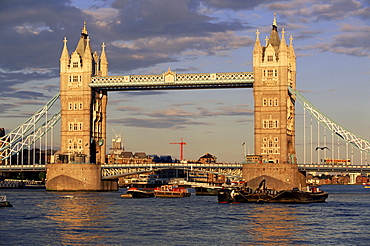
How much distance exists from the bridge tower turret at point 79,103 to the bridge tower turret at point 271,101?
3738cm

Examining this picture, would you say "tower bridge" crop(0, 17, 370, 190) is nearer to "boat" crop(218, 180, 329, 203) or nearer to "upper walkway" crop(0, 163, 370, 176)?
"upper walkway" crop(0, 163, 370, 176)

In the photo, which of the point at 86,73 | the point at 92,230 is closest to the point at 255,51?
the point at 86,73

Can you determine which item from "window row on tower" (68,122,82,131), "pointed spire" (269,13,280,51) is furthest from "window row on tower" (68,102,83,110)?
"pointed spire" (269,13,280,51)

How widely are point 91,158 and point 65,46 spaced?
2624 centimetres

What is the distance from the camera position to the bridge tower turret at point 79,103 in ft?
522

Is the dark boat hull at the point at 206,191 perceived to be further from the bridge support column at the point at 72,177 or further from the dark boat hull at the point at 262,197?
the dark boat hull at the point at 262,197

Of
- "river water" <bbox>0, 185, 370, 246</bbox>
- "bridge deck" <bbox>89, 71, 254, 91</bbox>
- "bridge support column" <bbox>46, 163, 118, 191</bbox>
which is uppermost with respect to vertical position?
"bridge deck" <bbox>89, 71, 254, 91</bbox>

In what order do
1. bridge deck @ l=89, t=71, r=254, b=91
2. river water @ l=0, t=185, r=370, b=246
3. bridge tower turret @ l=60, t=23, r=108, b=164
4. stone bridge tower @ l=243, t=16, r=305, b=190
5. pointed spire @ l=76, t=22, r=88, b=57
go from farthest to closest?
pointed spire @ l=76, t=22, r=88, b=57, bridge tower turret @ l=60, t=23, r=108, b=164, bridge deck @ l=89, t=71, r=254, b=91, stone bridge tower @ l=243, t=16, r=305, b=190, river water @ l=0, t=185, r=370, b=246

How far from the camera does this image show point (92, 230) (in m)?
72.4

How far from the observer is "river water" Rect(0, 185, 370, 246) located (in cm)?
6644

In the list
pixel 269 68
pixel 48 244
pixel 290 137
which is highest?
pixel 269 68

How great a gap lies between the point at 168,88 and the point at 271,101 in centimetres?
2307

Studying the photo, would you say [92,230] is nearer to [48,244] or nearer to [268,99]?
[48,244]

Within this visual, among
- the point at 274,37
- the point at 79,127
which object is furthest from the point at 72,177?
the point at 274,37
